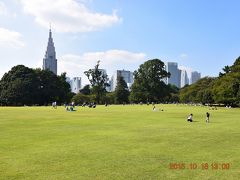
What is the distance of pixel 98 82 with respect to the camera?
422 ft

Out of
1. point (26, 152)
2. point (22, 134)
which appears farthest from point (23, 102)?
point (26, 152)

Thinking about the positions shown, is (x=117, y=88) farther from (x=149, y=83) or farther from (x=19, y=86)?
(x=19, y=86)

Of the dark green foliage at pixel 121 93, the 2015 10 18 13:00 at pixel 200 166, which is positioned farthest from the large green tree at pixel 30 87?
the 2015 10 18 13:00 at pixel 200 166

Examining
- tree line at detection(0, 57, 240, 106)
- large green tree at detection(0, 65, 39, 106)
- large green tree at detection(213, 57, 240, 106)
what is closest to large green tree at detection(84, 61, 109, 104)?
tree line at detection(0, 57, 240, 106)

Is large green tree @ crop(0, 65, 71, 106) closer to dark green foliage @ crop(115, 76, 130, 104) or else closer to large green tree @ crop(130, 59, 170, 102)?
dark green foliage @ crop(115, 76, 130, 104)

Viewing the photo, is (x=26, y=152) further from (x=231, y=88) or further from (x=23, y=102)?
(x=23, y=102)

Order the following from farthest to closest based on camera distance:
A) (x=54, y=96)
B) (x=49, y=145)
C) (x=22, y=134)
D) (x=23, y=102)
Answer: (x=54, y=96) → (x=23, y=102) → (x=22, y=134) → (x=49, y=145)

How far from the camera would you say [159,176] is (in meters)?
11.7

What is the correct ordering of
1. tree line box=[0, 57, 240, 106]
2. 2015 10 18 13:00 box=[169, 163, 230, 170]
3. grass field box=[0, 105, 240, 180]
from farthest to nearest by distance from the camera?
1. tree line box=[0, 57, 240, 106]
2. 2015 10 18 13:00 box=[169, 163, 230, 170]
3. grass field box=[0, 105, 240, 180]

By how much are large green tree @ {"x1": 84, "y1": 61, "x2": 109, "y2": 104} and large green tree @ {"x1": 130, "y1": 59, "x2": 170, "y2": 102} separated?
1286 cm

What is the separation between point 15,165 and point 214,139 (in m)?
12.6

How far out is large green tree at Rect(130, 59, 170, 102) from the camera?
133125 millimetres

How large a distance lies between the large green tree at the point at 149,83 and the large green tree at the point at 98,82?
1286cm

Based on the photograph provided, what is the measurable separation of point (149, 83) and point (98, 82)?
21.0 metres
